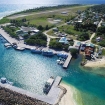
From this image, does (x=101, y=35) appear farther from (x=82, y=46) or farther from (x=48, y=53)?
(x=48, y=53)

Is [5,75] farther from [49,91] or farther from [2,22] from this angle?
[2,22]

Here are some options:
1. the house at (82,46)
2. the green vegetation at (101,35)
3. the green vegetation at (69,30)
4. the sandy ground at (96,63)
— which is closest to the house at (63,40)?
the house at (82,46)

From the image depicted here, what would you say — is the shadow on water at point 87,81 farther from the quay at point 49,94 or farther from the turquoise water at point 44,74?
the quay at point 49,94

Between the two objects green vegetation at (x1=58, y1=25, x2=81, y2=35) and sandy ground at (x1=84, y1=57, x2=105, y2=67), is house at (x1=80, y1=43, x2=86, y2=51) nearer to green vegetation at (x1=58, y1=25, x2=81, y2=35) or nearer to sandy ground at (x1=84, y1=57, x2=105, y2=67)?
sandy ground at (x1=84, y1=57, x2=105, y2=67)

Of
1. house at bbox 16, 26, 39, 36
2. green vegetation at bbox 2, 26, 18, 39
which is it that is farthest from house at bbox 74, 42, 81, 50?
green vegetation at bbox 2, 26, 18, 39

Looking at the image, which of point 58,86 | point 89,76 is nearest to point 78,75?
point 89,76

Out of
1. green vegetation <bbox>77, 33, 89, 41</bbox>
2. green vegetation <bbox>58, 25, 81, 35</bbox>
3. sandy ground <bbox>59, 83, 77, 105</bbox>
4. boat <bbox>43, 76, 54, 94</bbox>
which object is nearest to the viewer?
sandy ground <bbox>59, 83, 77, 105</bbox>

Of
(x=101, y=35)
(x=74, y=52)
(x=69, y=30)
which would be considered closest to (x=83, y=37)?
(x=101, y=35)
